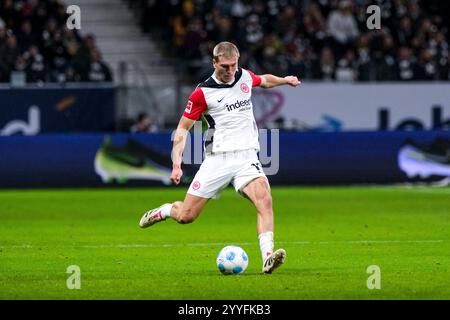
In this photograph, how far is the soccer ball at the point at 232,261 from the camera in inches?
491

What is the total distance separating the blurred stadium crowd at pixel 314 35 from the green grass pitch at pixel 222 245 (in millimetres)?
5270

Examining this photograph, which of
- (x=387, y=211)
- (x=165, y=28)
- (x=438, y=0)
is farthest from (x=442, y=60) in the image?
(x=387, y=211)

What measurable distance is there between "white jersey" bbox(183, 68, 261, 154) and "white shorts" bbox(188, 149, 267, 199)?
8cm

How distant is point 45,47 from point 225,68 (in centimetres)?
1666

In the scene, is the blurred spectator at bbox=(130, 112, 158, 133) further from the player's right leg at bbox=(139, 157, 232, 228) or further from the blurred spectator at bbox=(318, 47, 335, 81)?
the player's right leg at bbox=(139, 157, 232, 228)

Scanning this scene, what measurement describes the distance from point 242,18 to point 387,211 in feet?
37.4

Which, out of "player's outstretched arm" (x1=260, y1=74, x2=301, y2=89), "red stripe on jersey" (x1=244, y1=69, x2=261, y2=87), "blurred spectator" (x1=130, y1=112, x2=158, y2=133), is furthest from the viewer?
"blurred spectator" (x1=130, y1=112, x2=158, y2=133)

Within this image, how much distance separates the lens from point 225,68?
1257cm

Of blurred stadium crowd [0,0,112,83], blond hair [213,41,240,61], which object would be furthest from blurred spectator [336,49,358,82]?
blond hair [213,41,240,61]

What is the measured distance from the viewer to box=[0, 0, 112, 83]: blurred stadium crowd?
90.6ft

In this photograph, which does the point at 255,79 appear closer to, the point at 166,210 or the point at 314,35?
the point at 166,210

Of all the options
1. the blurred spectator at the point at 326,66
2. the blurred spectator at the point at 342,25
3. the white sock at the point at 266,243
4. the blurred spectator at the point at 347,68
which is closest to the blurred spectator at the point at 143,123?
the blurred spectator at the point at 326,66

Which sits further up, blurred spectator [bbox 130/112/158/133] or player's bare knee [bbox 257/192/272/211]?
player's bare knee [bbox 257/192/272/211]

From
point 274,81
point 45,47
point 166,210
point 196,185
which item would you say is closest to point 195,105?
point 196,185
